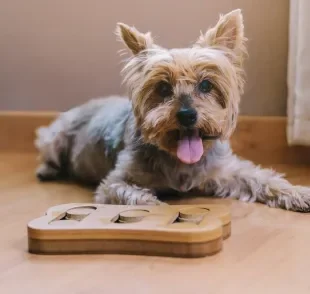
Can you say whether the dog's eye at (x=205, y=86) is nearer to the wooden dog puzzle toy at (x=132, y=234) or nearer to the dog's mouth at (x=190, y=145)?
the dog's mouth at (x=190, y=145)

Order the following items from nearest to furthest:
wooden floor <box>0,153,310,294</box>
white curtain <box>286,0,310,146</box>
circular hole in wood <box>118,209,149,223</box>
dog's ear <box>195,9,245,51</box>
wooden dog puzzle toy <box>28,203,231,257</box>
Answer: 1. wooden floor <box>0,153,310,294</box>
2. wooden dog puzzle toy <box>28,203,231,257</box>
3. circular hole in wood <box>118,209,149,223</box>
4. dog's ear <box>195,9,245,51</box>
5. white curtain <box>286,0,310,146</box>

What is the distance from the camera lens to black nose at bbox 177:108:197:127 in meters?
1.84

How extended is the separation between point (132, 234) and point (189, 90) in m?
0.49

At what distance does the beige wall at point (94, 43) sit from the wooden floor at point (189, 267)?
0.86 metres

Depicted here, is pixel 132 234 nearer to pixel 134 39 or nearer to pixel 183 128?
pixel 183 128

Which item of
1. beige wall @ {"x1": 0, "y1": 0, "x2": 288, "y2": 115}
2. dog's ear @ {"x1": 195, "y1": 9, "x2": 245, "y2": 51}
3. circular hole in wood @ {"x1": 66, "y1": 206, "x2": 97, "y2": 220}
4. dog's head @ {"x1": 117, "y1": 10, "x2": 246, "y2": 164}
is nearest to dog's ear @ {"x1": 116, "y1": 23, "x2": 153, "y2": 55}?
dog's head @ {"x1": 117, "y1": 10, "x2": 246, "y2": 164}

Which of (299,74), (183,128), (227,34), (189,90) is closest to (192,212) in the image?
(183,128)

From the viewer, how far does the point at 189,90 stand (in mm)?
1896

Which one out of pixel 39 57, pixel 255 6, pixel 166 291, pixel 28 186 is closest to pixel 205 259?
pixel 166 291

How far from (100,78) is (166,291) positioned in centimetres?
156

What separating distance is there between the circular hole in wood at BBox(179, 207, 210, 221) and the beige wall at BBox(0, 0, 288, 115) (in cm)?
103

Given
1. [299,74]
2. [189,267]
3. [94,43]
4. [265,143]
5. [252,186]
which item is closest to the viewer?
[189,267]

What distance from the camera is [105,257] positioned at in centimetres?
161

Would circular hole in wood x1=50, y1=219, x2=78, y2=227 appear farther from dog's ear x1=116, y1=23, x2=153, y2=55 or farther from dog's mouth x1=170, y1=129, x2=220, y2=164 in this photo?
dog's ear x1=116, y1=23, x2=153, y2=55
